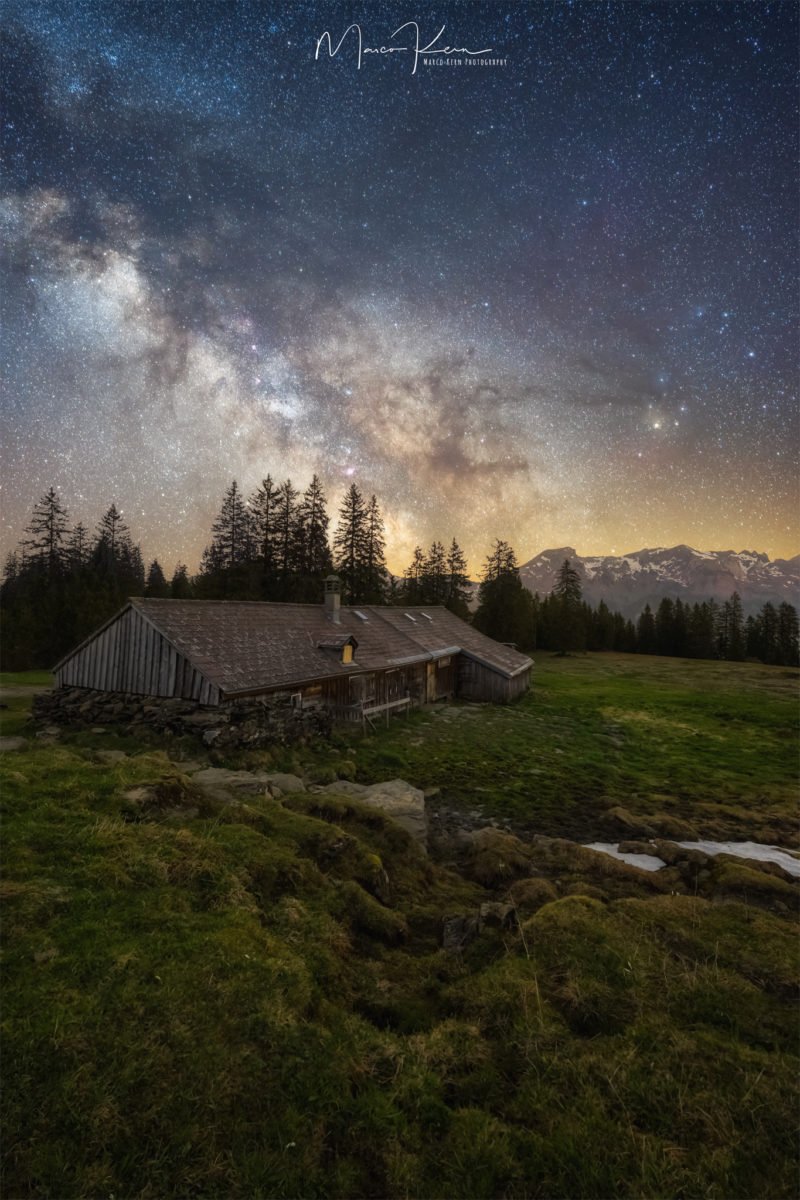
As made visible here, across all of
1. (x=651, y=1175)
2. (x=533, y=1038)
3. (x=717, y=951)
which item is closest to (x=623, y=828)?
(x=717, y=951)

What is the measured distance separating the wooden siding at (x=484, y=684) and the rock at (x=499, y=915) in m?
24.5

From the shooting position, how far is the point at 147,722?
597 inches

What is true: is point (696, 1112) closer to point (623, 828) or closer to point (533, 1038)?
point (533, 1038)

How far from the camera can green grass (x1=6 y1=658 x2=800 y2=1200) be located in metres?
3.15

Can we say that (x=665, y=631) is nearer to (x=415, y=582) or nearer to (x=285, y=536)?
(x=415, y=582)

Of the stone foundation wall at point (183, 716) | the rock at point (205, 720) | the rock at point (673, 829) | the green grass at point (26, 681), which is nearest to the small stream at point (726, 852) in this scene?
the rock at point (673, 829)

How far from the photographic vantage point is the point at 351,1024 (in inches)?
170

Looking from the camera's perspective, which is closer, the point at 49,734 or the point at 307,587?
the point at 49,734

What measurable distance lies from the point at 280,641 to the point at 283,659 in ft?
4.57

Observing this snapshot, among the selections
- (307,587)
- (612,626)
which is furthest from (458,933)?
(612,626)

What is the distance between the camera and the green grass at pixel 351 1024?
315 cm

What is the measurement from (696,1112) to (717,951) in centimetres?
227

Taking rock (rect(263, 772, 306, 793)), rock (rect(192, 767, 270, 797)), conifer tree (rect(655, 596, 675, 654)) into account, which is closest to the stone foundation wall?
rock (rect(192, 767, 270, 797))

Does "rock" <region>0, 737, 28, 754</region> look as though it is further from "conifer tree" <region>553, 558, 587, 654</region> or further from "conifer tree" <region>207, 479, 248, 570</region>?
"conifer tree" <region>553, 558, 587, 654</region>
